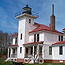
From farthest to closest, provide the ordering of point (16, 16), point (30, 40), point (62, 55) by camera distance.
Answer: point (16, 16), point (30, 40), point (62, 55)

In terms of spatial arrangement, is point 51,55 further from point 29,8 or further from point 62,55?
point 29,8

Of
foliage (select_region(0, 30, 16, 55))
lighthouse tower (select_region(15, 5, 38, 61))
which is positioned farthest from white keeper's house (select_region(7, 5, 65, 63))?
foliage (select_region(0, 30, 16, 55))

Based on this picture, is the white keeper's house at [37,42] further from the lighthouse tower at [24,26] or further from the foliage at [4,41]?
the foliage at [4,41]

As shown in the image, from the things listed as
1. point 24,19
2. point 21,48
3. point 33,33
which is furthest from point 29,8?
point 21,48

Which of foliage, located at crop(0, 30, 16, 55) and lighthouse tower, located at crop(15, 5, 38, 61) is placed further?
foliage, located at crop(0, 30, 16, 55)

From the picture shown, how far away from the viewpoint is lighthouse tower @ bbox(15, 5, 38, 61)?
33.6 metres

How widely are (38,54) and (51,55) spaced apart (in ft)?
9.01

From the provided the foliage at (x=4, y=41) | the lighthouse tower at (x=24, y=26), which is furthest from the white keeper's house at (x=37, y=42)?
the foliage at (x=4, y=41)

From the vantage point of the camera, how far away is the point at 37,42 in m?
29.9

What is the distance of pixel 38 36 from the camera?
3139 cm

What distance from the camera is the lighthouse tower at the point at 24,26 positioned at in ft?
110

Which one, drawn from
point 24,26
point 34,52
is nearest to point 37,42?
point 34,52

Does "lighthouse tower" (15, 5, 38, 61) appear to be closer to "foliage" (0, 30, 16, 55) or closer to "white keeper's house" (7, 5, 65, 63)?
"white keeper's house" (7, 5, 65, 63)

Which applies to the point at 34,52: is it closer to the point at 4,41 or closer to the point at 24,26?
the point at 24,26
